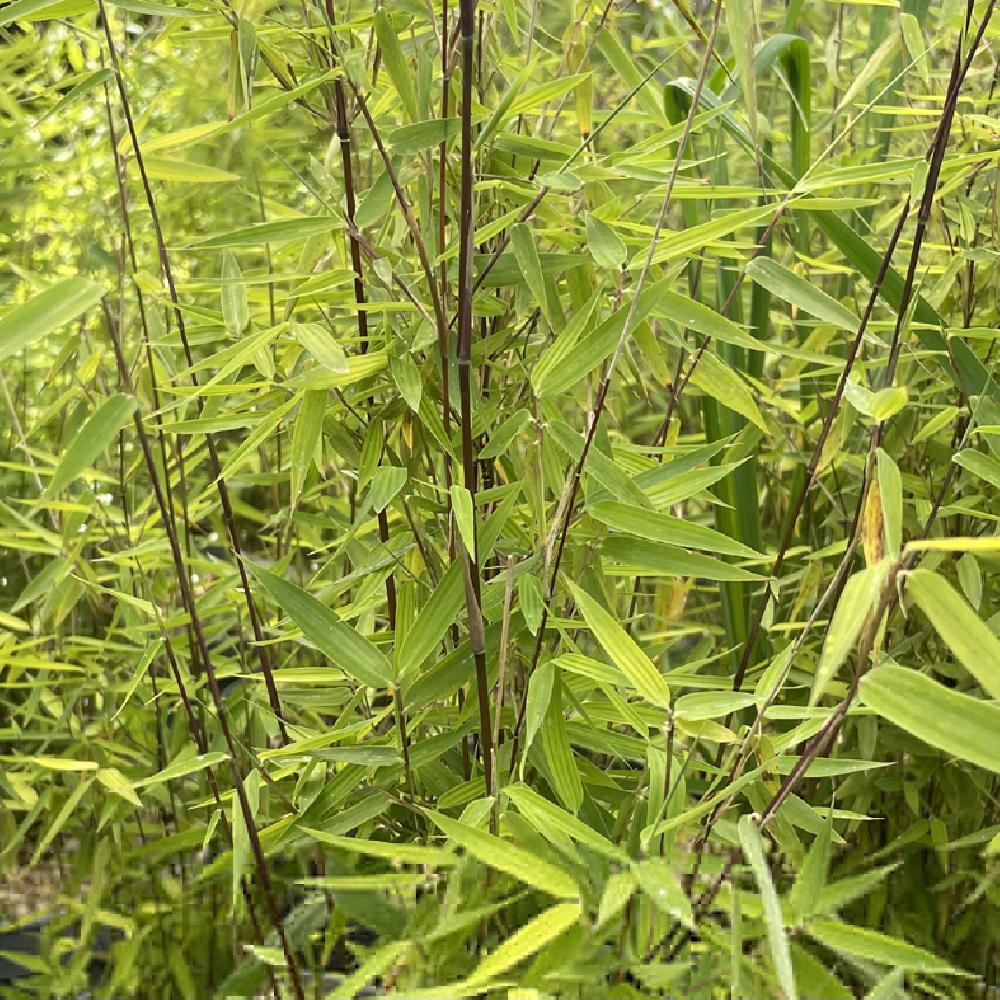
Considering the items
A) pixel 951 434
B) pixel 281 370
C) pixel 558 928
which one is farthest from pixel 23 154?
pixel 558 928

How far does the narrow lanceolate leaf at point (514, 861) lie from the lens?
59 cm

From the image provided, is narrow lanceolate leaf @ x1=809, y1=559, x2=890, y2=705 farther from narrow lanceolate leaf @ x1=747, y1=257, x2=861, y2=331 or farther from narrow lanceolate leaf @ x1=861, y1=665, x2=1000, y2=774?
narrow lanceolate leaf @ x1=747, y1=257, x2=861, y2=331

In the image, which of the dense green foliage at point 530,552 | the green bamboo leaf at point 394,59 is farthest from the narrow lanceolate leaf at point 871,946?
the green bamboo leaf at point 394,59

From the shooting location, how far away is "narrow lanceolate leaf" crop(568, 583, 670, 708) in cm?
66

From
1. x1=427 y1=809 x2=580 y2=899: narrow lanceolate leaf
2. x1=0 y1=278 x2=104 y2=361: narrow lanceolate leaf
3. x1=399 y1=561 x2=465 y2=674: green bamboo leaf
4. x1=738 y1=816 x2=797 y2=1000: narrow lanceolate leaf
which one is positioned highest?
x1=0 y1=278 x2=104 y2=361: narrow lanceolate leaf

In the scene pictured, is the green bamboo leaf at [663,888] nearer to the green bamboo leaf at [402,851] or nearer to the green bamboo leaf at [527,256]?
the green bamboo leaf at [402,851]

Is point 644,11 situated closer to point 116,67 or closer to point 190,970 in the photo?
point 116,67

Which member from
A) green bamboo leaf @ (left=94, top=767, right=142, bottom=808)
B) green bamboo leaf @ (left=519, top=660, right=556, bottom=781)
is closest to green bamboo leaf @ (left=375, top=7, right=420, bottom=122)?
green bamboo leaf @ (left=519, top=660, right=556, bottom=781)

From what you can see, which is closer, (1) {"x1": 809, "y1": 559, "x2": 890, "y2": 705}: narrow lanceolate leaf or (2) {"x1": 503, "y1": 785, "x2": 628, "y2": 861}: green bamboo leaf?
(1) {"x1": 809, "y1": 559, "x2": 890, "y2": 705}: narrow lanceolate leaf

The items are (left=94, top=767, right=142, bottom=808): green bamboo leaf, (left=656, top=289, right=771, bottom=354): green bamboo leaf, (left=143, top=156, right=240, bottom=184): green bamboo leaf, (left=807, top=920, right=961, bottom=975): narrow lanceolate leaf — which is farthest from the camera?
(left=94, top=767, right=142, bottom=808): green bamboo leaf

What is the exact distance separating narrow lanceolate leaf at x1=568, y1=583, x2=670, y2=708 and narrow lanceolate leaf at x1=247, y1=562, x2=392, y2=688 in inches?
5.3

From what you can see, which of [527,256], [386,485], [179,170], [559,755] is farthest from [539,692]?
[179,170]

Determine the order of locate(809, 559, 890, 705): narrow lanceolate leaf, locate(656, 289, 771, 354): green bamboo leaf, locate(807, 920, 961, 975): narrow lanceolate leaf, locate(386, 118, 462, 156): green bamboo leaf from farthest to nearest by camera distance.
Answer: locate(656, 289, 771, 354): green bamboo leaf
locate(386, 118, 462, 156): green bamboo leaf
locate(807, 920, 961, 975): narrow lanceolate leaf
locate(809, 559, 890, 705): narrow lanceolate leaf

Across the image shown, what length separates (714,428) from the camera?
47.3 inches
